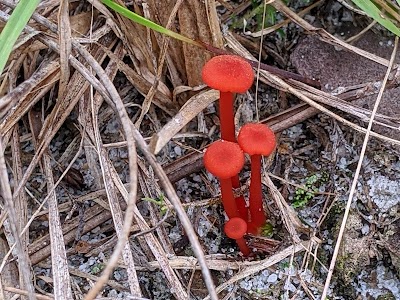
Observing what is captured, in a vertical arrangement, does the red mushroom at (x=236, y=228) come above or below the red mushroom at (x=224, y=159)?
below

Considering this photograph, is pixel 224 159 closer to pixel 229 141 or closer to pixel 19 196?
pixel 229 141

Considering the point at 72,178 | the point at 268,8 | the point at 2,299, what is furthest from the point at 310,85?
the point at 2,299

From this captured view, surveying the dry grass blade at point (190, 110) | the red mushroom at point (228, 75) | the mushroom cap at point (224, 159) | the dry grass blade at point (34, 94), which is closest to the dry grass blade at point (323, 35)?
the dry grass blade at point (190, 110)

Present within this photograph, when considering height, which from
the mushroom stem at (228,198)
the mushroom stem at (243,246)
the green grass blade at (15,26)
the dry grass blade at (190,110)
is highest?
the green grass blade at (15,26)

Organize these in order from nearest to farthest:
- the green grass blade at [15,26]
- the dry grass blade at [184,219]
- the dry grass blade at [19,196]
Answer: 1. the dry grass blade at [184,219]
2. the green grass blade at [15,26]
3. the dry grass blade at [19,196]

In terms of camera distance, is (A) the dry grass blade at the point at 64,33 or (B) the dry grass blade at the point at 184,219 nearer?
(B) the dry grass blade at the point at 184,219

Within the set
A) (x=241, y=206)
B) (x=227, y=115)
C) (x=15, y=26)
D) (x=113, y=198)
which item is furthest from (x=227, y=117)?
(x=15, y=26)

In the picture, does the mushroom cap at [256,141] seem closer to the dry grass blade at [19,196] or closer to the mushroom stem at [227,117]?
the mushroom stem at [227,117]

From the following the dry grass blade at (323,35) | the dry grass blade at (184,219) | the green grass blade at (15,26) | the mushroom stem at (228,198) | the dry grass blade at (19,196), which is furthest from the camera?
the dry grass blade at (323,35)
